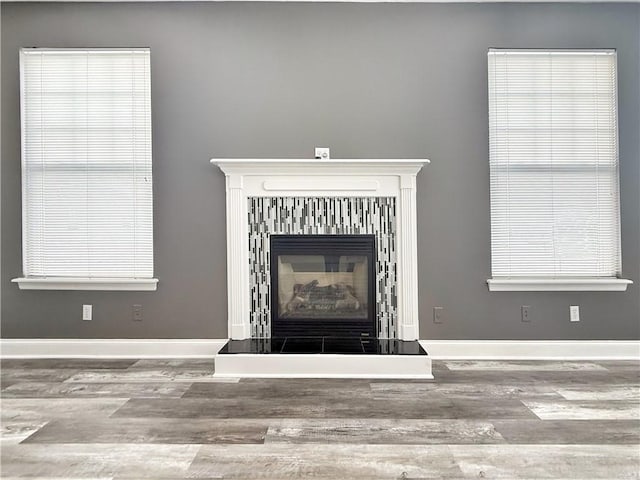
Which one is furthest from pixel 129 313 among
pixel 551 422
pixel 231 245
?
pixel 551 422

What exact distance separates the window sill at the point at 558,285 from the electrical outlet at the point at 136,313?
2667mm

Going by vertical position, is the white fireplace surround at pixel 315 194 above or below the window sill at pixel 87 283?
above

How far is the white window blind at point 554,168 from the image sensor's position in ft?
10.5

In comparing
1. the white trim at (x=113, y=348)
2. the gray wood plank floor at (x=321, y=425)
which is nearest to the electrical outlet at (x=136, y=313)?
the white trim at (x=113, y=348)

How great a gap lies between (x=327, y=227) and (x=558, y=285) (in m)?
1.79

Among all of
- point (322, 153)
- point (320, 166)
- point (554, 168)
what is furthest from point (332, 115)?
point (554, 168)

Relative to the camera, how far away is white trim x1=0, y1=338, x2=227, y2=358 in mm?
3211

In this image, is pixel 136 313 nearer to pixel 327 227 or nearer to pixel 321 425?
pixel 327 227

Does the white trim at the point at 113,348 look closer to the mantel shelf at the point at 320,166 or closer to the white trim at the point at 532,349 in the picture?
the mantel shelf at the point at 320,166

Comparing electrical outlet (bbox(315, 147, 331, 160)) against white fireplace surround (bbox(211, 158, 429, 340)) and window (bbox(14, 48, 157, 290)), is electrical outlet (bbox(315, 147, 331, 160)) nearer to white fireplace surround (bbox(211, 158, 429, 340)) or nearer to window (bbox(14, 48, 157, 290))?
white fireplace surround (bbox(211, 158, 429, 340))

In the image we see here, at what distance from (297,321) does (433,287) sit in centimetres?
106

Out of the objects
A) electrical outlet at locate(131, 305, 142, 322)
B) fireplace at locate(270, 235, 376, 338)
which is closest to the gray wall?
electrical outlet at locate(131, 305, 142, 322)

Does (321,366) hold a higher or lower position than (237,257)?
lower

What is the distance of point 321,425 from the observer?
2047 mm
